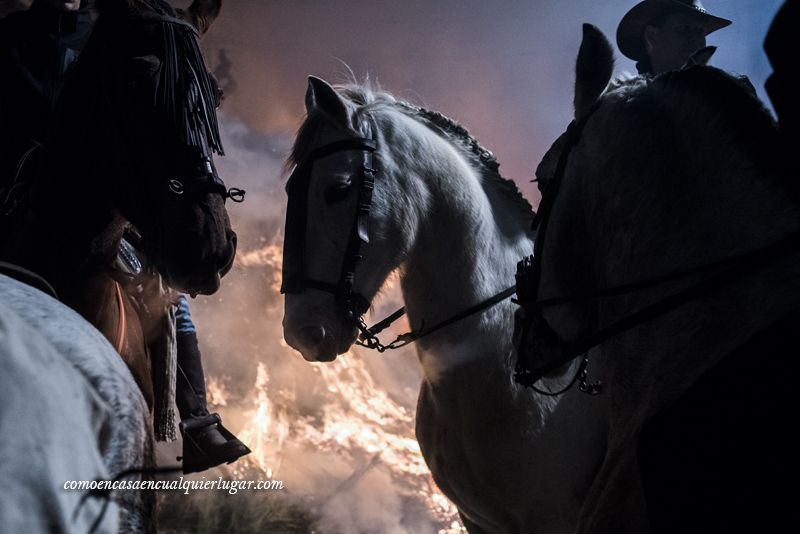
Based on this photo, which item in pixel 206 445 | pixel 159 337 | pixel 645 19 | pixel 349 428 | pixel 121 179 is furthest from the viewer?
pixel 349 428

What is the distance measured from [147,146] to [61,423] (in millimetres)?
1391

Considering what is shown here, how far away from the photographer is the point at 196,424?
9.02 ft

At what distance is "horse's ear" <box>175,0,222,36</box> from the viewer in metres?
2.54

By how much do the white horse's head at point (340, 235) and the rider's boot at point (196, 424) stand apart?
1.80ft

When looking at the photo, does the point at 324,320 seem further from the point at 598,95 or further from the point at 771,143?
the point at 771,143

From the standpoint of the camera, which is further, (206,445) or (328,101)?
(328,101)

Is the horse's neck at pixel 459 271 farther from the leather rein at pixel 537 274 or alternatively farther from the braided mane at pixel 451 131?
the braided mane at pixel 451 131

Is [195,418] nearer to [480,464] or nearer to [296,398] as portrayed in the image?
[480,464]

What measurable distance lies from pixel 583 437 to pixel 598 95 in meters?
1.53

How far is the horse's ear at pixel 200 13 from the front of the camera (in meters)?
2.54

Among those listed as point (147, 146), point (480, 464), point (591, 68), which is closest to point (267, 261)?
point (480, 464)

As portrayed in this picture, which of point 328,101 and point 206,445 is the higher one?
point 328,101

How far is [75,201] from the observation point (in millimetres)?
2008

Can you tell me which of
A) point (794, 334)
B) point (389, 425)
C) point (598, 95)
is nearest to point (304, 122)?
point (598, 95)
